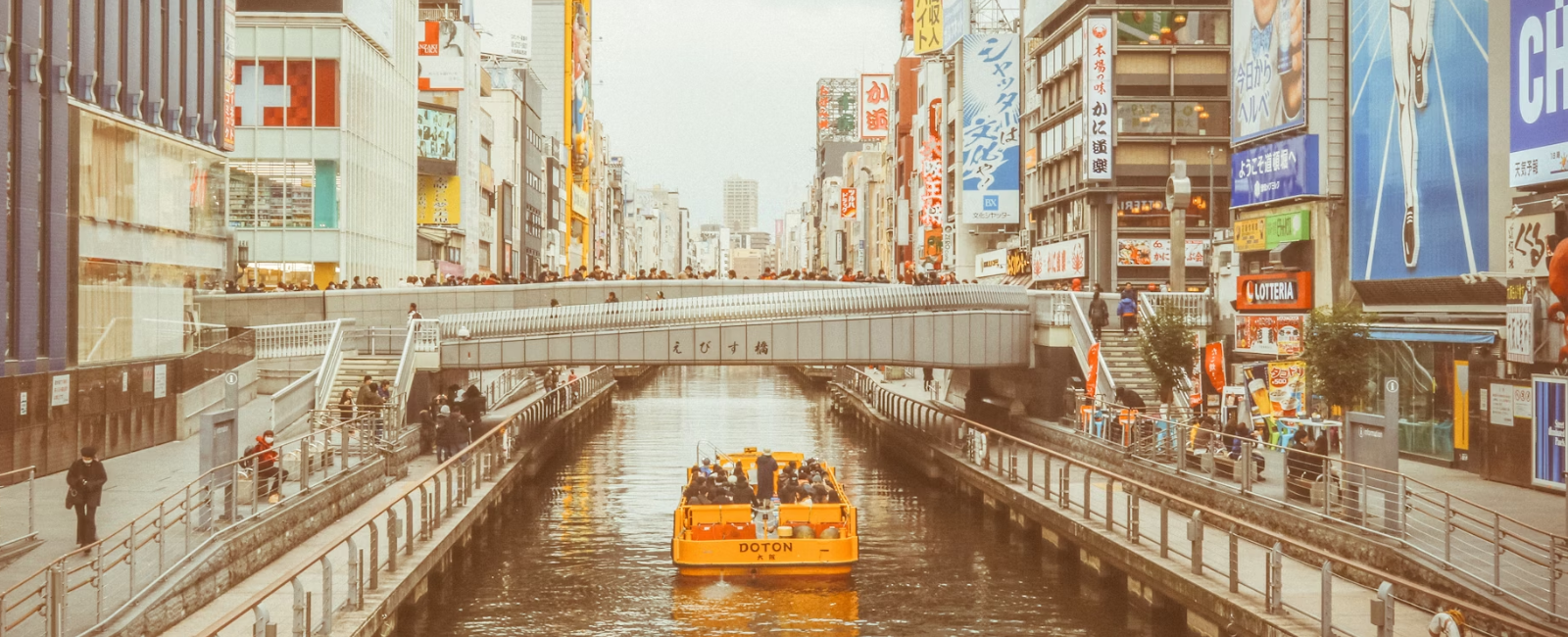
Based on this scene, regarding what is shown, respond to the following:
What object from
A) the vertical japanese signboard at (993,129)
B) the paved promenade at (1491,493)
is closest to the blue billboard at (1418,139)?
the paved promenade at (1491,493)

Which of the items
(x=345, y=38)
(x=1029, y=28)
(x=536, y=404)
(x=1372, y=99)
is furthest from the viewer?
(x=1029, y=28)

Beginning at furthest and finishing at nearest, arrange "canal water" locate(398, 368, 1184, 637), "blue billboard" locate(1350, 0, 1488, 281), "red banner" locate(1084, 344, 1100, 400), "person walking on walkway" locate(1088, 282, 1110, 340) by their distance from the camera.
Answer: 1. "person walking on walkway" locate(1088, 282, 1110, 340)
2. "red banner" locate(1084, 344, 1100, 400)
3. "blue billboard" locate(1350, 0, 1488, 281)
4. "canal water" locate(398, 368, 1184, 637)

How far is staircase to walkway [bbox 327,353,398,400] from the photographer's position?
40625 millimetres

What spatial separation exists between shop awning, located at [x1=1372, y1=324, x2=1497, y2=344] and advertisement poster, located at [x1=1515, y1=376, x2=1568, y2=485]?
3596 millimetres

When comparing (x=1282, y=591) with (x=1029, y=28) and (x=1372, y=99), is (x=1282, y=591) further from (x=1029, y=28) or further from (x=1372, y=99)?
(x=1029, y=28)

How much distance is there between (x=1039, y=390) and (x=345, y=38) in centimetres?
3619

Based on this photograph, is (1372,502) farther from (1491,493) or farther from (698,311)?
(698,311)

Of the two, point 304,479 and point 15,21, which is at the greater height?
point 15,21

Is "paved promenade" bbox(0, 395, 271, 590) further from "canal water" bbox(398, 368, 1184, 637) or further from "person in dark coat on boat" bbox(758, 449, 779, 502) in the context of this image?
"person in dark coat on boat" bbox(758, 449, 779, 502)

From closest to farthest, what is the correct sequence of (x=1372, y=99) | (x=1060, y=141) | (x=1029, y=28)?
(x=1372, y=99)
(x=1060, y=141)
(x=1029, y=28)

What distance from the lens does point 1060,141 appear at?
7250cm

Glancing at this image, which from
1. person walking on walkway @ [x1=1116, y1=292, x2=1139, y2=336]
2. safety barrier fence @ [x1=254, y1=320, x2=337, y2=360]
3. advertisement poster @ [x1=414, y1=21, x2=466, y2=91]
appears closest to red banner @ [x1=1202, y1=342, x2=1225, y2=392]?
person walking on walkway @ [x1=1116, y1=292, x2=1139, y2=336]

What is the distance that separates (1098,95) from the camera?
64.1 metres

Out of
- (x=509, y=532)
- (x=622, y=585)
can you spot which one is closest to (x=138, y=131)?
(x=509, y=532)
